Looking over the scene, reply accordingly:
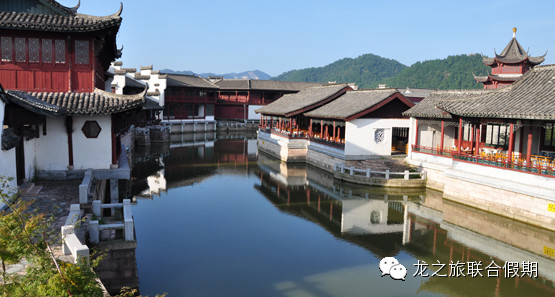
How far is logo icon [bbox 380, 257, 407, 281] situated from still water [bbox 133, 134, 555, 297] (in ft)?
0.57

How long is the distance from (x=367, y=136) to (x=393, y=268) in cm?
1564

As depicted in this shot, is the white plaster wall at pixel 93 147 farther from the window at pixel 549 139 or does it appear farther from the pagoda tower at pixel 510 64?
the pagoda tower at pixel 510 64

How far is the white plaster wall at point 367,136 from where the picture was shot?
27453 millimetres

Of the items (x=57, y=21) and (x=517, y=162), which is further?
(x=517, y=162)

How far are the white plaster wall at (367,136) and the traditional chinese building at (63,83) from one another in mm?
15182

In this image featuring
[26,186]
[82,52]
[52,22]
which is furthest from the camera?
[82,52]

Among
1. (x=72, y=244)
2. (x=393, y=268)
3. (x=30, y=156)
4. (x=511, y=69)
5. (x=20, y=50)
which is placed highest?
(x=511, y=69)

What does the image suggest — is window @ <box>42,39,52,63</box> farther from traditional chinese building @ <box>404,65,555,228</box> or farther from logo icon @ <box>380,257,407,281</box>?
traditional chinese building @ <box>404,65,555,228</box>

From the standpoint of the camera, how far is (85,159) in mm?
15852

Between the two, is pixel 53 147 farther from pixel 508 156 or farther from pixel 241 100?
pixel 241 100

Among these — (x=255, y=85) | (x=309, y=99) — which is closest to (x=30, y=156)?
(x=309, y=99)

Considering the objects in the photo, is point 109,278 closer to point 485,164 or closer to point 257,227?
point 257,227

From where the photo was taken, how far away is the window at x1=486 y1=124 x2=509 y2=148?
2220 centimetres

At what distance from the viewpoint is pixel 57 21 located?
1596cm
